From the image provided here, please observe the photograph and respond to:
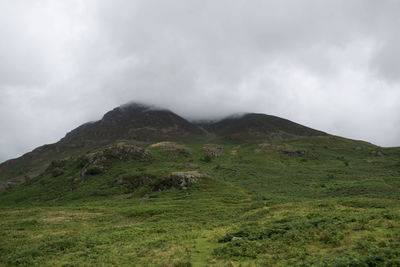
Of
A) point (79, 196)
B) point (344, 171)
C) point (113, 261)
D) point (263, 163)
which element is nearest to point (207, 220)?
point (113, 261)

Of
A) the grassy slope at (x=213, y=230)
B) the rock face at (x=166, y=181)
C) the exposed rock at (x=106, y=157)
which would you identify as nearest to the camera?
the grassy slope at (x=213, y=230)

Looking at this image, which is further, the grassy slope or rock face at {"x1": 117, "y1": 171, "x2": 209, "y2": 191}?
rock face at {"x1": 117, "y1": 171, "x2": 209, "y2": 191}

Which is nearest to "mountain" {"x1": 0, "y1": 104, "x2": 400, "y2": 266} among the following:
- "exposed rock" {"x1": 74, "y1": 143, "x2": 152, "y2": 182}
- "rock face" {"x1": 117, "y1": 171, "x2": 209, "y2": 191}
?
"rock face" {"x1": 117, "y1": 171, "x2": 209, "y2": 191}

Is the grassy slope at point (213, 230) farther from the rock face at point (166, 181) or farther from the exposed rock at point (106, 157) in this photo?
the exposed rock at point (106, 157)

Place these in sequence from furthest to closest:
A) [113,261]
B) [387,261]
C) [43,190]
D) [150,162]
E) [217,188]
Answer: [150,162]
[43,190]
[217,188]
[113,261]
[387,261]

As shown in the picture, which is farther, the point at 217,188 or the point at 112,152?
the point at 112,152

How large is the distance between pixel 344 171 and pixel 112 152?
8303 cm

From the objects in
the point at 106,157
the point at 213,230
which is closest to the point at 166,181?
the point at 213,230

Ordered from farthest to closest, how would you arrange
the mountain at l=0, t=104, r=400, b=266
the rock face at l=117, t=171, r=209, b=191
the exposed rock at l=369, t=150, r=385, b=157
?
the exposed rock at l=369, t=150, r=385, b=157 < the rock face at l=117, t=171, r=209, b=191 < the mountain at l=0, t=104, r=400, b=266

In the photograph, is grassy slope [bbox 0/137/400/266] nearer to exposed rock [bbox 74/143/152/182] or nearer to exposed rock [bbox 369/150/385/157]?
exposed rock [bbox 74/143/152/182]

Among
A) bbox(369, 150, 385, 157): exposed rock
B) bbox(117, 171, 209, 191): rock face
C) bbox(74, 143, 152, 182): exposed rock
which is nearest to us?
bbox(117, 171, 209, 191): rock face

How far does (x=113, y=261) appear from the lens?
17.8m

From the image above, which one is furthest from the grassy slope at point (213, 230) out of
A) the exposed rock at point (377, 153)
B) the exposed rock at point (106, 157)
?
the exposed rock at point (377, 153)

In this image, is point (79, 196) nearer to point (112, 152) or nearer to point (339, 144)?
point (112, 152)
